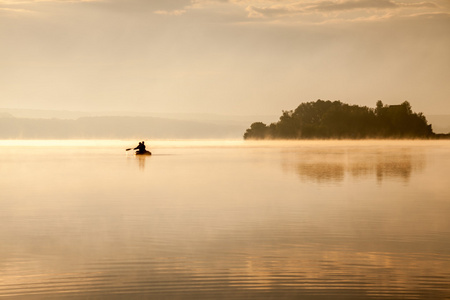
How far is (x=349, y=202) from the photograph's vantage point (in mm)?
27094

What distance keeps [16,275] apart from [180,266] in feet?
10.9

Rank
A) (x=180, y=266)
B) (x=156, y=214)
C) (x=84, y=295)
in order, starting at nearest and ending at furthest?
1. (x=84, y=295)
2. (x=180, y=266)
3. (x=156, y=214)

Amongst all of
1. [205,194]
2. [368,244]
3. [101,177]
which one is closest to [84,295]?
[368,244]

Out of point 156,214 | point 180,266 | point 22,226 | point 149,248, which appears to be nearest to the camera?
point 180,266

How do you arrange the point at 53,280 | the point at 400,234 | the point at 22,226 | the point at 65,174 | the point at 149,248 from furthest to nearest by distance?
the point at 65,174 → the point at 22,226 → the point at 400,234 → the point at 149,248 → the point at 53,280

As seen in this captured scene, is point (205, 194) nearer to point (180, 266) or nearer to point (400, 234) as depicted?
point (400, 234)

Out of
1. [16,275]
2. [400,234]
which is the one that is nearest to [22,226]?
[16,275]

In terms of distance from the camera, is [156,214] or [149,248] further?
[156,214]

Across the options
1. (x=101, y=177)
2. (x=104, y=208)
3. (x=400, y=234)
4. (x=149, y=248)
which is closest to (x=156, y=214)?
(x=104, y=208)

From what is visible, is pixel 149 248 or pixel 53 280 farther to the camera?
pixel 149 248

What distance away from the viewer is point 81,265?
14922 millimetres

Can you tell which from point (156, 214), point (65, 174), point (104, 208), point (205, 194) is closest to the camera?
point (156, 214)

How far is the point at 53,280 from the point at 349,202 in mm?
15897

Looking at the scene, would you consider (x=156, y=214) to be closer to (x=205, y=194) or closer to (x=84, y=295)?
(x=205, y=194)
